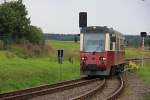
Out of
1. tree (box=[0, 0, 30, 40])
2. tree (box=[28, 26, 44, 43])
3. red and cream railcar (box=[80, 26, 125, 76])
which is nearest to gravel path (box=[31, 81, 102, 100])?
red and cream railcar (box=[80, 26, 125, 76])

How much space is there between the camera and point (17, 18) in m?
62.4

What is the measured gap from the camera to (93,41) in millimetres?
35000

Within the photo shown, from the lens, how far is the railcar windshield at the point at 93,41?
35.0 meters

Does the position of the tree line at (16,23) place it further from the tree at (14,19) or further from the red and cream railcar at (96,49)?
the red and cream railcar at (96,49)

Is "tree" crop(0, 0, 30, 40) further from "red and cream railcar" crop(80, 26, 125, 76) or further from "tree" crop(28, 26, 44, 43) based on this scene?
"red and cream railcar" crop(80, 26, 125, 76)

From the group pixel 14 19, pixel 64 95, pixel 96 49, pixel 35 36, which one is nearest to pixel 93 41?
pixel 96 49

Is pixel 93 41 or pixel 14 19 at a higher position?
pixel 14 19

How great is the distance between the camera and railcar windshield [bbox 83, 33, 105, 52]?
3497cm

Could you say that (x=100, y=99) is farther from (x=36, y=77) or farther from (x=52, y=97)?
(x=36, y=77)

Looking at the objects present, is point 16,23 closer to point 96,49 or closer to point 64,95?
point 96,49

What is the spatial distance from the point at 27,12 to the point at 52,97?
1739 inches

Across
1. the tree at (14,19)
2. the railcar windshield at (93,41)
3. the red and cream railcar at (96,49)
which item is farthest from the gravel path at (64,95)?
the tree at (14,19)

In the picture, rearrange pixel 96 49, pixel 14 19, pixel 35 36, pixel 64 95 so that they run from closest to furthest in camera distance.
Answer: pixel 64 95 → pixel 96 49 → pixel 14 19 → pixel 35 36

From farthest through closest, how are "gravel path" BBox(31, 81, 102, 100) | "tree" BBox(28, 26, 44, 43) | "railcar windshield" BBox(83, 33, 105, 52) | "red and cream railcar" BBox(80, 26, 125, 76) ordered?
"tree" BBox(28, 26, 44, 43)
"railcar windshield" BBox(83, 33, 105, 52)
"red and cream railcar" BBox(80, 26, 125, 76)
"gravel path" BBox(31, 81, 102, 100)
